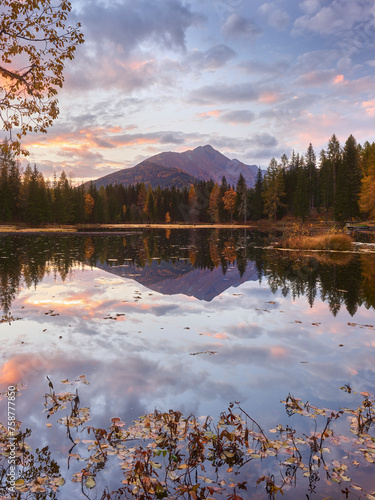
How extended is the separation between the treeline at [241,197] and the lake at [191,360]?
144 feet

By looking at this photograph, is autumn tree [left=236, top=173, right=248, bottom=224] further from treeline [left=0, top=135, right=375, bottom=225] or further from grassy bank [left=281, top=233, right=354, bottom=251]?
grassy bank [left=281, top=233, right=354, bottom=251]

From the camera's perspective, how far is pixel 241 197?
101 meters

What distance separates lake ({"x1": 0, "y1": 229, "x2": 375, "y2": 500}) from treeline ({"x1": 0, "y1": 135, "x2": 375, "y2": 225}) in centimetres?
4387

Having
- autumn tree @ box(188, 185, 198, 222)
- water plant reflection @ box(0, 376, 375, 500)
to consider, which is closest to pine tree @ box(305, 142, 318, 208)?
autumn tree @ box(188, 185, 198, 222)

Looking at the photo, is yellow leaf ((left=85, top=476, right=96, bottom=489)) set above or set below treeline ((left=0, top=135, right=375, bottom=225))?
below

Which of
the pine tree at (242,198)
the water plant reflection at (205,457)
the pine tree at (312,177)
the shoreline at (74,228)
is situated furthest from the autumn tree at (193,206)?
the water plant reflection at (205,457)

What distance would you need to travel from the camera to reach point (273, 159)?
92000 millimetres

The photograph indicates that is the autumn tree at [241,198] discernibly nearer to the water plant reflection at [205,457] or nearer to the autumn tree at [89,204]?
the autumn tree at [89,204]

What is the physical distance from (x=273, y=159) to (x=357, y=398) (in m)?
92.8

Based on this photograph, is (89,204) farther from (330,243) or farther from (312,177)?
(330,243)

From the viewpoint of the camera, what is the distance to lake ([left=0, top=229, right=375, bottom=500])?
13.7 ft

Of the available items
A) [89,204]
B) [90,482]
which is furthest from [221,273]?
[89,204]

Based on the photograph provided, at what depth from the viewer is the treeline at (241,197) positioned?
65531 millimetres

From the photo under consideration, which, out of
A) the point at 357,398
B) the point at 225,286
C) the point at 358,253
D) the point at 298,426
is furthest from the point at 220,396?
the point at 358,253
